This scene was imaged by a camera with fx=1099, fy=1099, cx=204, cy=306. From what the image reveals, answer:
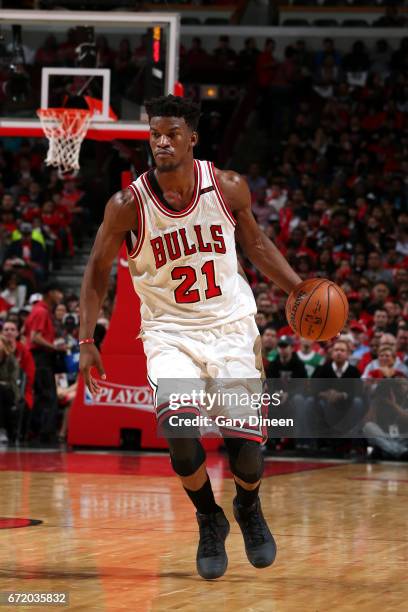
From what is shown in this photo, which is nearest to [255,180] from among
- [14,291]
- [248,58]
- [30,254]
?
[248,58]

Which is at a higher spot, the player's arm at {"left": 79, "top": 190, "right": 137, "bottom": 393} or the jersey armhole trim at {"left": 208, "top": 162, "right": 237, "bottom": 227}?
the jersey armhole trim at {"left": 208, "top": 162, "right": 237, "bottom": 227}

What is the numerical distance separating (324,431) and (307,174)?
24.1 ft

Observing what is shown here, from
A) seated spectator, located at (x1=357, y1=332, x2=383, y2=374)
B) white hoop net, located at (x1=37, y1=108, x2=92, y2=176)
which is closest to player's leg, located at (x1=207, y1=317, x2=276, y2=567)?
white hoop net, located at (x1=37, y1=108, x2=92, y2=176)

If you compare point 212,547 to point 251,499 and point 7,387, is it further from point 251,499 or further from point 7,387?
point 7,387

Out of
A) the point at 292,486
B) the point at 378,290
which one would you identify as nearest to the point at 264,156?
the point at 378,290

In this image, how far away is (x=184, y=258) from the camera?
4.96 metres

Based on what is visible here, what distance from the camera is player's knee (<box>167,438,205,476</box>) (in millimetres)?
4801

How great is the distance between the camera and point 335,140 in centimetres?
1878

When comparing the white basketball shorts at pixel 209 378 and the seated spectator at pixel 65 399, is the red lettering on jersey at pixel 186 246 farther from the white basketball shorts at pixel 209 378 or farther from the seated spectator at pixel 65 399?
the seated spectator at pixel 65 399

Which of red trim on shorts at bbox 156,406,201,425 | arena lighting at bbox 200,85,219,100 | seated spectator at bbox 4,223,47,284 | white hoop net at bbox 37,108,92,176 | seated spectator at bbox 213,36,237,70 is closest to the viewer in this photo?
red trim on shorts at bbox 156,406,201,425

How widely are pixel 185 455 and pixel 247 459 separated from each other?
0.97 feet

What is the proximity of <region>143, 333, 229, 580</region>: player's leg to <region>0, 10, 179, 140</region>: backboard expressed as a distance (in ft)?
19.2

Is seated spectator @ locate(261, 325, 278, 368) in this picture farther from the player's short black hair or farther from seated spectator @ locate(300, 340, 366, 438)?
the player's short black hair

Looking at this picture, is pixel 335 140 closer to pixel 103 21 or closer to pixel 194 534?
pixel 103 21
